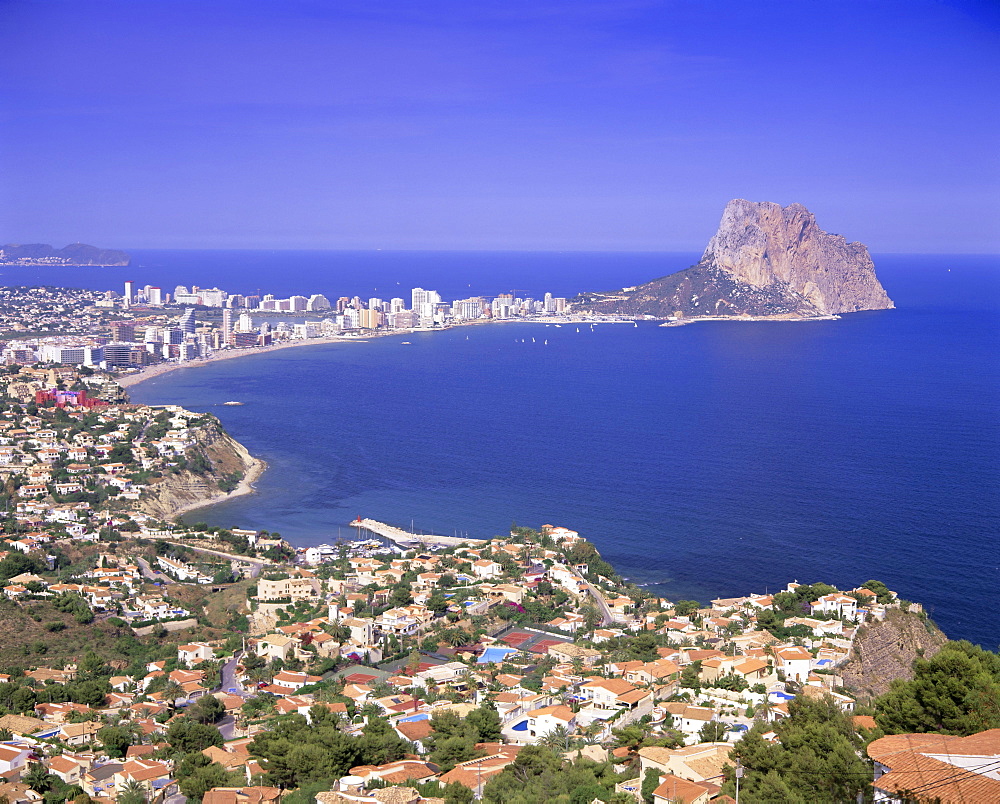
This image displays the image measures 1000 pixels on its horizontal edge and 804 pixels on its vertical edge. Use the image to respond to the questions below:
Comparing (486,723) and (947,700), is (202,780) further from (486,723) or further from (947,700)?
(947,700)

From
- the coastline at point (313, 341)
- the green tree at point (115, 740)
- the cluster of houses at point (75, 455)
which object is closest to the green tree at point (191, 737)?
the green tree at point (115, 740)

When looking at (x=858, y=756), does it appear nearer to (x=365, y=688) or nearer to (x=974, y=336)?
(x=365, y=688)

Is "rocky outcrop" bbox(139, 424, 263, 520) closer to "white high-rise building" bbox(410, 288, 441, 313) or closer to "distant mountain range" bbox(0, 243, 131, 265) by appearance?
"white high-rise building" bbox(410, 288, 441, 313)

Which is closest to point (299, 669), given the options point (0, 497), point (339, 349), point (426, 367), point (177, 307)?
point (0, 497)

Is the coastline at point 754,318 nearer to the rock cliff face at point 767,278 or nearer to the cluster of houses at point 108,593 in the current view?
the rock cliff face at point 767,278

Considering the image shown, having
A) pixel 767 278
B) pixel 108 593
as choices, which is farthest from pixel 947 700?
pixel 767 278

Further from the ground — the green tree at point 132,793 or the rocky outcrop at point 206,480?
the green tree at point 132,793

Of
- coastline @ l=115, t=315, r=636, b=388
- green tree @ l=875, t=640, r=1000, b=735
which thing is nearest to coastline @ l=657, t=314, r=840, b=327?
coastline @ l=115, t=315, r=636, b=388
